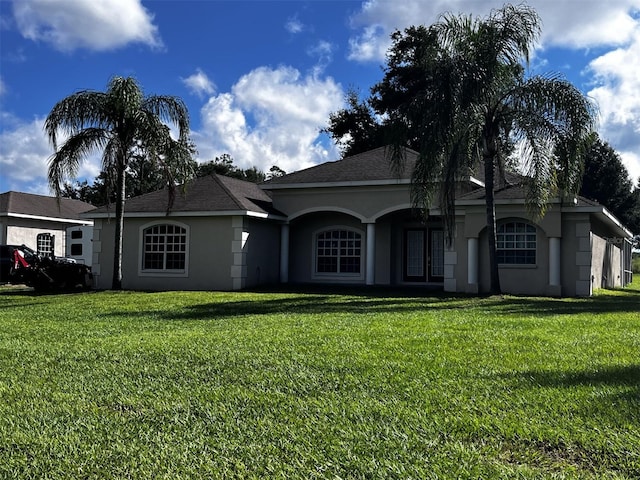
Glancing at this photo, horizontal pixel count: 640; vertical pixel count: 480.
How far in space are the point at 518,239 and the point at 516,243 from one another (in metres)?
0.14

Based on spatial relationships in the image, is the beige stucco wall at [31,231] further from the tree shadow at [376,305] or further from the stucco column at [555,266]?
the stucco column at [555,266]

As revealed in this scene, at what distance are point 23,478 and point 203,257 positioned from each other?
17747 mm

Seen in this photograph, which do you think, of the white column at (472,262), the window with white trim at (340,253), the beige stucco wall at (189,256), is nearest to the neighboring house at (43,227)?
the beige stucco wall at (189,256)

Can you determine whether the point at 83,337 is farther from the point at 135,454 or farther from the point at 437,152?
the point at 437,152

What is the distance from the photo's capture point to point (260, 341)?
27.9 feet

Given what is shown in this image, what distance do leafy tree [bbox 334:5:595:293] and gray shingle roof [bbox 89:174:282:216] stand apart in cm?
624

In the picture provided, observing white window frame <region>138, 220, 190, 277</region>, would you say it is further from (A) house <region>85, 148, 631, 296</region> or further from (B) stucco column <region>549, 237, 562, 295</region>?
(B) stucco column <region>549, 237, 562, 295</region>

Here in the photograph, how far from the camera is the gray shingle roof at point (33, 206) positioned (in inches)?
1184

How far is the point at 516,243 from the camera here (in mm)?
19266

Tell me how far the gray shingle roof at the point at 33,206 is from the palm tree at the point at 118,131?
11624mm

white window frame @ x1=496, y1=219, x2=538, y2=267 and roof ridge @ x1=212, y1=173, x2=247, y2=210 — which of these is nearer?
white window frame @ x1=496, y1=219, x2=538, y2=267

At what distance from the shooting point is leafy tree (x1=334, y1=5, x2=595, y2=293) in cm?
1595

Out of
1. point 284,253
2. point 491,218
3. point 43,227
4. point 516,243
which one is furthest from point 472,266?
point 43,227

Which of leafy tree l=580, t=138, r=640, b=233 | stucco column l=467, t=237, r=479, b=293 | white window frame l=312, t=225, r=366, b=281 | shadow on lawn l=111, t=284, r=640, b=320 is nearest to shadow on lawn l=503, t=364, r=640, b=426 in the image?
shadow on lawn l=111, t=284, r=640, b=320
